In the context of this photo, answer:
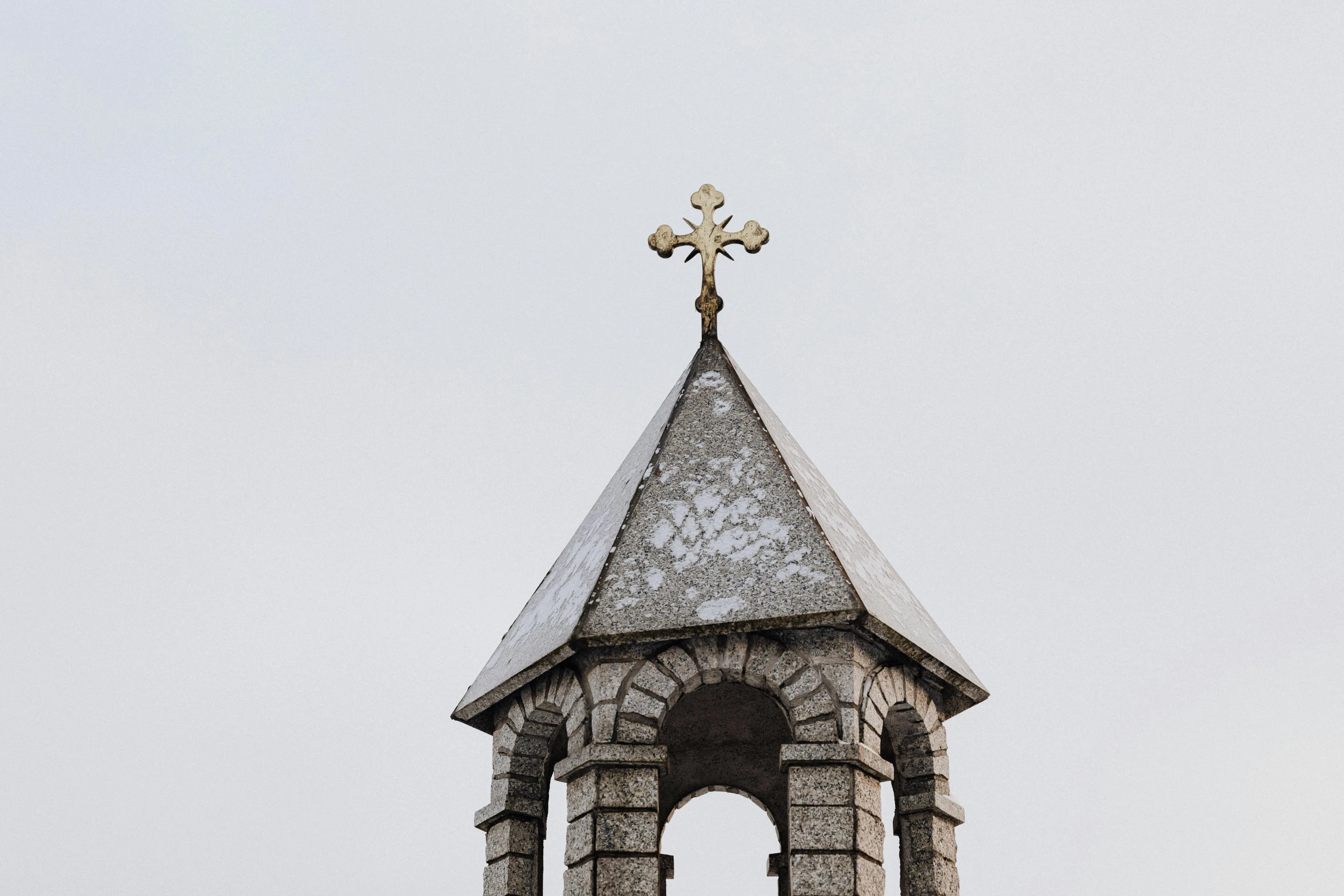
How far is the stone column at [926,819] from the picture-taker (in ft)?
35.7

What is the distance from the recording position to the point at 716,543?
10750 millimetres

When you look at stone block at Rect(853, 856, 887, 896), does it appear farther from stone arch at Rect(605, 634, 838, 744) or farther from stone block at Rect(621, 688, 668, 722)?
stone block at Rect(621, 688, 668, 722)

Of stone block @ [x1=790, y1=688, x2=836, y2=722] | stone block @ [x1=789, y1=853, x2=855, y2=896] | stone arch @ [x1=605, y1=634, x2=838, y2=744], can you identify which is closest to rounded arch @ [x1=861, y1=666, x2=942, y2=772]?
stone block @ [x1=790, y1=688, x2=836, y2=722]

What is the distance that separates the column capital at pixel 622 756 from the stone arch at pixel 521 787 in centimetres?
72

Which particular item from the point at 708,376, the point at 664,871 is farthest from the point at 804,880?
the point at 708,376

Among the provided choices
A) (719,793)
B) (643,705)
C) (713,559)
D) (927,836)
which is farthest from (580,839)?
(719,793)

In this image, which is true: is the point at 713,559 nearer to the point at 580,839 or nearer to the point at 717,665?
the point at 717,665

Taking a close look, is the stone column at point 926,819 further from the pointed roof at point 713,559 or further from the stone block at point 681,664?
the stone block at point 681,664

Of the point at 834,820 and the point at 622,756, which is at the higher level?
the point at 622,756

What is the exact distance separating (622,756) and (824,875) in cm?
153

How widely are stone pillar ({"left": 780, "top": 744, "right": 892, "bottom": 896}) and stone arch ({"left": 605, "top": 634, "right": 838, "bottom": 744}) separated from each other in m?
0.31

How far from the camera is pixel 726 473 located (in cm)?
1141

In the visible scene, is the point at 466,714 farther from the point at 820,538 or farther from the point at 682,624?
the point at 820,538

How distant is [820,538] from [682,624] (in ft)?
3.96
